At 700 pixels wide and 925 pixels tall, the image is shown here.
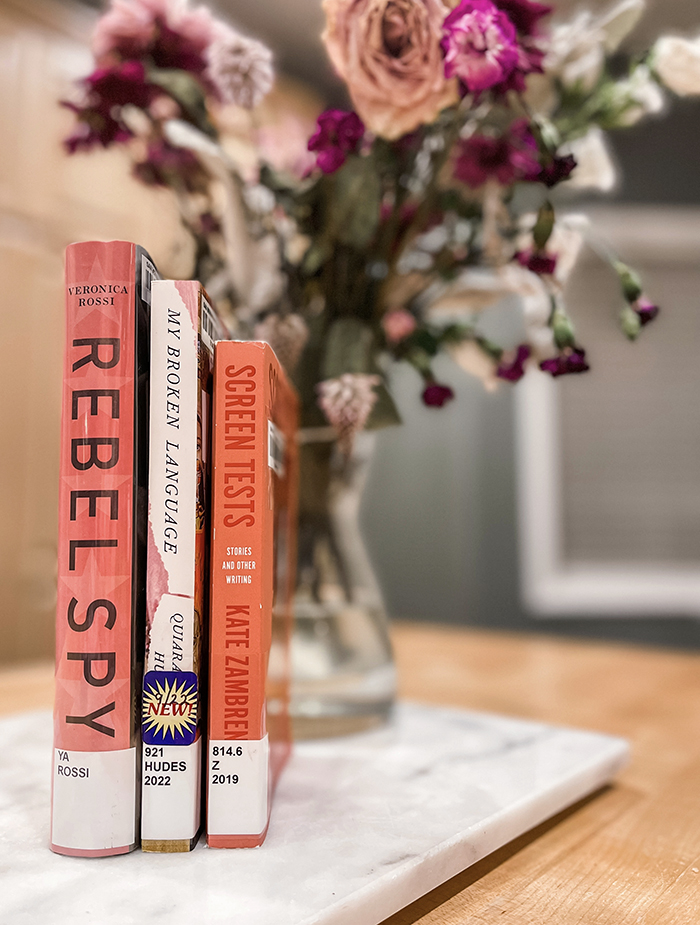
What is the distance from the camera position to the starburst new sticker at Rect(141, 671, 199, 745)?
372 mm

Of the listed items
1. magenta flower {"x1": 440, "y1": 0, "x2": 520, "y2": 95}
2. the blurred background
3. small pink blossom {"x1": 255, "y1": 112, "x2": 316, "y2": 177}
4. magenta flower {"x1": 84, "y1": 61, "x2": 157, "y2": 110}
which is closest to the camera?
magenta flower {"x1": 440, "y1": 0, "x2": 520, "y2": 95}

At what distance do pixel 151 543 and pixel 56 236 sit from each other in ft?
2.62

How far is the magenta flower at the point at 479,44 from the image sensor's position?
451mm

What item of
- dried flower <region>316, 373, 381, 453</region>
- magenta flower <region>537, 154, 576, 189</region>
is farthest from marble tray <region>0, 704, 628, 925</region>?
magenta flower <region>537, 154, 576, 189</region>

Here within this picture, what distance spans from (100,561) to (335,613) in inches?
11.6

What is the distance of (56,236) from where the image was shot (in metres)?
1.01

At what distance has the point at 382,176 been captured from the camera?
1.90 ft

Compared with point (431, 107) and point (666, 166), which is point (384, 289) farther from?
point (666, 166)

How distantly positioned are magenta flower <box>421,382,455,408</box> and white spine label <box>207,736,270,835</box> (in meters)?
0.31

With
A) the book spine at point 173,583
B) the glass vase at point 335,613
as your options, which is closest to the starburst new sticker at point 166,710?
the book spine at point 173,583

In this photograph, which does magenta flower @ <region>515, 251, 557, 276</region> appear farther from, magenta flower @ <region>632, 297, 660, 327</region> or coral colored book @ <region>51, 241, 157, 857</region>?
coral colored book @ <region>51, 241, 157, 857</region>

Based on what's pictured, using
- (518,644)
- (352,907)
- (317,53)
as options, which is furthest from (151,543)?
(317,53)

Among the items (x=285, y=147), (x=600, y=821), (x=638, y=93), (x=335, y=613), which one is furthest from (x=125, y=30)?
(x=600, y=821)

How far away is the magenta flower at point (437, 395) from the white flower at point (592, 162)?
0.66ft
